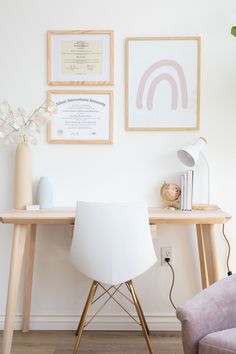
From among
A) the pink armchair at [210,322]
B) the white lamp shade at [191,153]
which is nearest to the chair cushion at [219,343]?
the pink armchair at [210,322]

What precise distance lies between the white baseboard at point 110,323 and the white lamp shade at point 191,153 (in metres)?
0.97

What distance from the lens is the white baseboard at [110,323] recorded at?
9.12 feet

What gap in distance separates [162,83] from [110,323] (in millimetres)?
1526

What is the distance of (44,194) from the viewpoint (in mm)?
2668

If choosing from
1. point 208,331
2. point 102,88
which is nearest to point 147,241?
point 208,331

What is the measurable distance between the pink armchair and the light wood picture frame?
130cm

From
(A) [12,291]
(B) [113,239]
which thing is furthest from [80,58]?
(A) [12,291]

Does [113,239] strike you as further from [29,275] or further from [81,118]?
[81,118]

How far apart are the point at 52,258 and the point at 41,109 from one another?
0.93m

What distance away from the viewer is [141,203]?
219 cm

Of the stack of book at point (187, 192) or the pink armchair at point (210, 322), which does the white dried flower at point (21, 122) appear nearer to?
the stack of book at point (187, 192)

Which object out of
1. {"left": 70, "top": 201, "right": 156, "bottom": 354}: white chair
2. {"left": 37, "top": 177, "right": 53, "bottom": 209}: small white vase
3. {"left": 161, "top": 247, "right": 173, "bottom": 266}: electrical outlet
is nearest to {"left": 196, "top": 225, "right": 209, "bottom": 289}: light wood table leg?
{"left": 161, "top": 247, "right": 173, "bottom": 266}: electrical outlet

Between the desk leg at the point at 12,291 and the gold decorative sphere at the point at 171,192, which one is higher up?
the gold decorative sphere at the point at 171,192

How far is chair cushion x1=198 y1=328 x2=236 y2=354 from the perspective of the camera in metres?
1.52
